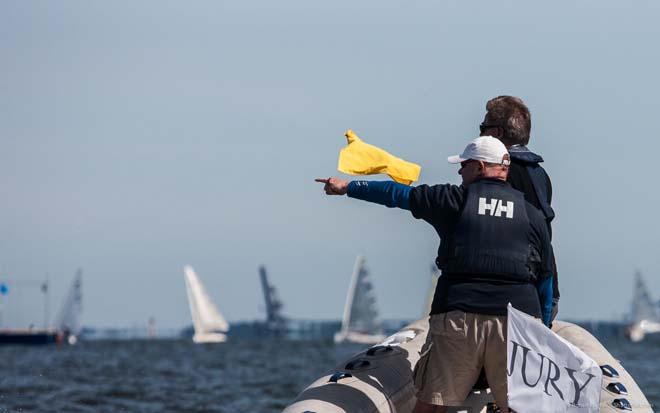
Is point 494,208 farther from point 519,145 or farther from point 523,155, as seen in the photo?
point 519,145

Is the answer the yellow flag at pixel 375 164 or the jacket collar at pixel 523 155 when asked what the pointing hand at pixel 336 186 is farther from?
the jacket collar at pixel 523 155

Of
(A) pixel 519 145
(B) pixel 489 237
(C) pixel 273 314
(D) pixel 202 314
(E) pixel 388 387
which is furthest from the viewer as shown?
(C) pixel 273 314

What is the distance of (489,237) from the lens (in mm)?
6859

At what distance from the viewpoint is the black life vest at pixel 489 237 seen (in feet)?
22.5

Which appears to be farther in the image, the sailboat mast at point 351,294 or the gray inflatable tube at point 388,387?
the sailboat mast at point 351,294

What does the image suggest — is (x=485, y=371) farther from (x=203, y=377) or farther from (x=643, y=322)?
(x=643, y=322)

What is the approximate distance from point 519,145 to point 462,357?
54.8 inches

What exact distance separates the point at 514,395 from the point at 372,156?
1.59 metres

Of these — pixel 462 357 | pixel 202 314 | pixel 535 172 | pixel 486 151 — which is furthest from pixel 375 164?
pixel 202 314

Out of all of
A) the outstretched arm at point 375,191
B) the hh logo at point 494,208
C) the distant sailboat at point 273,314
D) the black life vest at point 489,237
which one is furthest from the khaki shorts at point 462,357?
the distant sailboat at point 273,314

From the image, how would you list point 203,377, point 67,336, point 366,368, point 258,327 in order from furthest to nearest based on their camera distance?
point 258,327 < point 67,336 < point 203,377 < point 366,368

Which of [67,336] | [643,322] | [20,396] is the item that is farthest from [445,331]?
[643,322]

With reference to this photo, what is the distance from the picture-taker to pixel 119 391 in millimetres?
24328

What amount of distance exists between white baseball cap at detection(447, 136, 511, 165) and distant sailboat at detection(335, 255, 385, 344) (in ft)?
374
